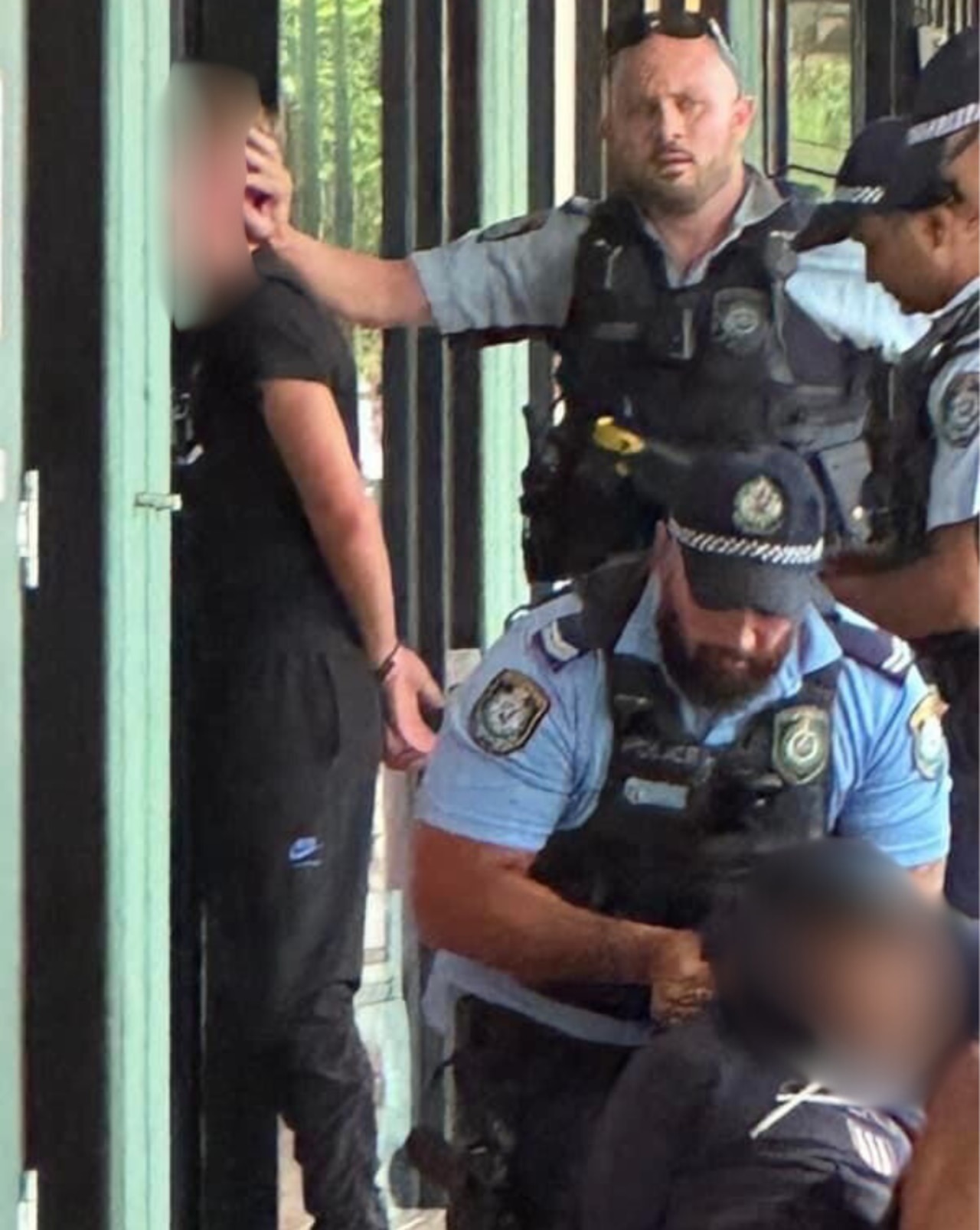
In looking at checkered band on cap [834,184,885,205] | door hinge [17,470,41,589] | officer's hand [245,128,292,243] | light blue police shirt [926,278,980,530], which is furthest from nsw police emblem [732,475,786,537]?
door hinge [17,470,41,589]

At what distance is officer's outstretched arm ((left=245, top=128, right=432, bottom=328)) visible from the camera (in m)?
2.45

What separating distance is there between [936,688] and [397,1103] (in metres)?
0.61

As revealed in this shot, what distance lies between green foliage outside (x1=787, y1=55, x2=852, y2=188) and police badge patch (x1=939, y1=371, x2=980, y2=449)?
8.3 inches

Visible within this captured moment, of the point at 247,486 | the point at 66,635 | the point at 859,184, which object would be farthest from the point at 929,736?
the point at 66,635

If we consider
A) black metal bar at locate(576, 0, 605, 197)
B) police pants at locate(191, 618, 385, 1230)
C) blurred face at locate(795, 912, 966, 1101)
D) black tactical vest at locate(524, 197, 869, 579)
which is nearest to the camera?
blurred face at locate(795, 912, 966, 1101)

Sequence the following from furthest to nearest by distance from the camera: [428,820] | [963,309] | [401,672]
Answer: [401,672]
[428,820]
[963,309]

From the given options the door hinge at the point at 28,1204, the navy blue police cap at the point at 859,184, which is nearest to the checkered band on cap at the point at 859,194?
the navy blue police cap at the point at 859,184

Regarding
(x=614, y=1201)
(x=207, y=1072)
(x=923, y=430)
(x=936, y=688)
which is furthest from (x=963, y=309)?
(x=207, y=1072)

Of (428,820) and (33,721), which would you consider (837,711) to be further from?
(33,721)

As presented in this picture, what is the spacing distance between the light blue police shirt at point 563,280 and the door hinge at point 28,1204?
815mm

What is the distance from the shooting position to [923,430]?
7.32 feet

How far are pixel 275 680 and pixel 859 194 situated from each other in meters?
0.66

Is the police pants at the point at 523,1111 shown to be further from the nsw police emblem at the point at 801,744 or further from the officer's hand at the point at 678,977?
the nsw police emblem at the point at 801,744

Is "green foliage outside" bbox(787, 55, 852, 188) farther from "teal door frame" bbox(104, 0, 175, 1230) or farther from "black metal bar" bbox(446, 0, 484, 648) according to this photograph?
"teal door frame" bbox(104, 0, 175, 1230)
